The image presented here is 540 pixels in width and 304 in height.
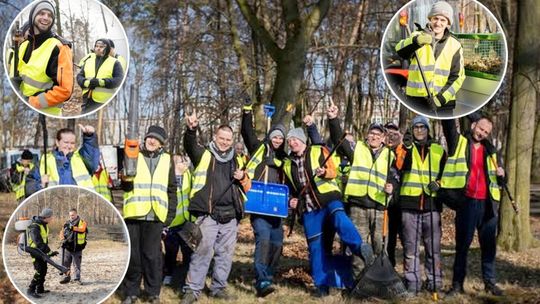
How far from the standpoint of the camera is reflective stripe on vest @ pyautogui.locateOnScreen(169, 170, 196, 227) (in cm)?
Answer: 847

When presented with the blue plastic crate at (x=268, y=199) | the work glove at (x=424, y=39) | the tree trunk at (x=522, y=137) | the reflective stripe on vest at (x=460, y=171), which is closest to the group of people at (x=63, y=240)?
the blue plastic crate at (x=268, y=199)

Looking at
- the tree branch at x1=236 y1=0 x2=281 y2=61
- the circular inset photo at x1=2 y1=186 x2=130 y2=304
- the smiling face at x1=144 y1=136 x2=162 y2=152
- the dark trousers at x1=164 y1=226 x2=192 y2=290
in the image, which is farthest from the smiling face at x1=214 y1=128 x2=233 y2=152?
the tree branch at x1=236 y1=0 x2=281 y2=61

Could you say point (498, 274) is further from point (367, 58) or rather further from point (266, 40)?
point (367, 58)

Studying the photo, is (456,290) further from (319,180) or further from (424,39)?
(424,39)

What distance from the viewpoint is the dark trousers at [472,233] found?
330 inches

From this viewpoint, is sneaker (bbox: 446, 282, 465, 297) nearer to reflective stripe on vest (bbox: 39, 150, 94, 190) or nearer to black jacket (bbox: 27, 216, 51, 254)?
reflective stripe on vest (bbox: 39, 150, 94, 190)

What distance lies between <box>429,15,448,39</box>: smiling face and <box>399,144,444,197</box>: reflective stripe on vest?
191 centimetres

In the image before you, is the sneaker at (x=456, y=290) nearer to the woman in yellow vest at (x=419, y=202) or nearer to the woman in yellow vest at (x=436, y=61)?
the woman in yellow vest at (x=419, y=202)

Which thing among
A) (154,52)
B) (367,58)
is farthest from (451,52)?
(367,58)

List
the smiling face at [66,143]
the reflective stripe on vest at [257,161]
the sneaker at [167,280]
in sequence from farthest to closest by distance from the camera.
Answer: the sneaker at [167,280]
the reflective stripe on vest at [257,161]
the smiling face at [66,143]

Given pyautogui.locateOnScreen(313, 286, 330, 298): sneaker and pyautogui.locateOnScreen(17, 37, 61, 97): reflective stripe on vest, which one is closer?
pyautogui.locateOnScreen(17, 37, 61, 97): reflective stripe on vest

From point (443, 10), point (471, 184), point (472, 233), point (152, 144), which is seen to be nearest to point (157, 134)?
point (152, 144)

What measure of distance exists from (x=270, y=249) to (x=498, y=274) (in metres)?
3.30

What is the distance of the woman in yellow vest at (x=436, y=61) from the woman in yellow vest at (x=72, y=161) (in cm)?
314
